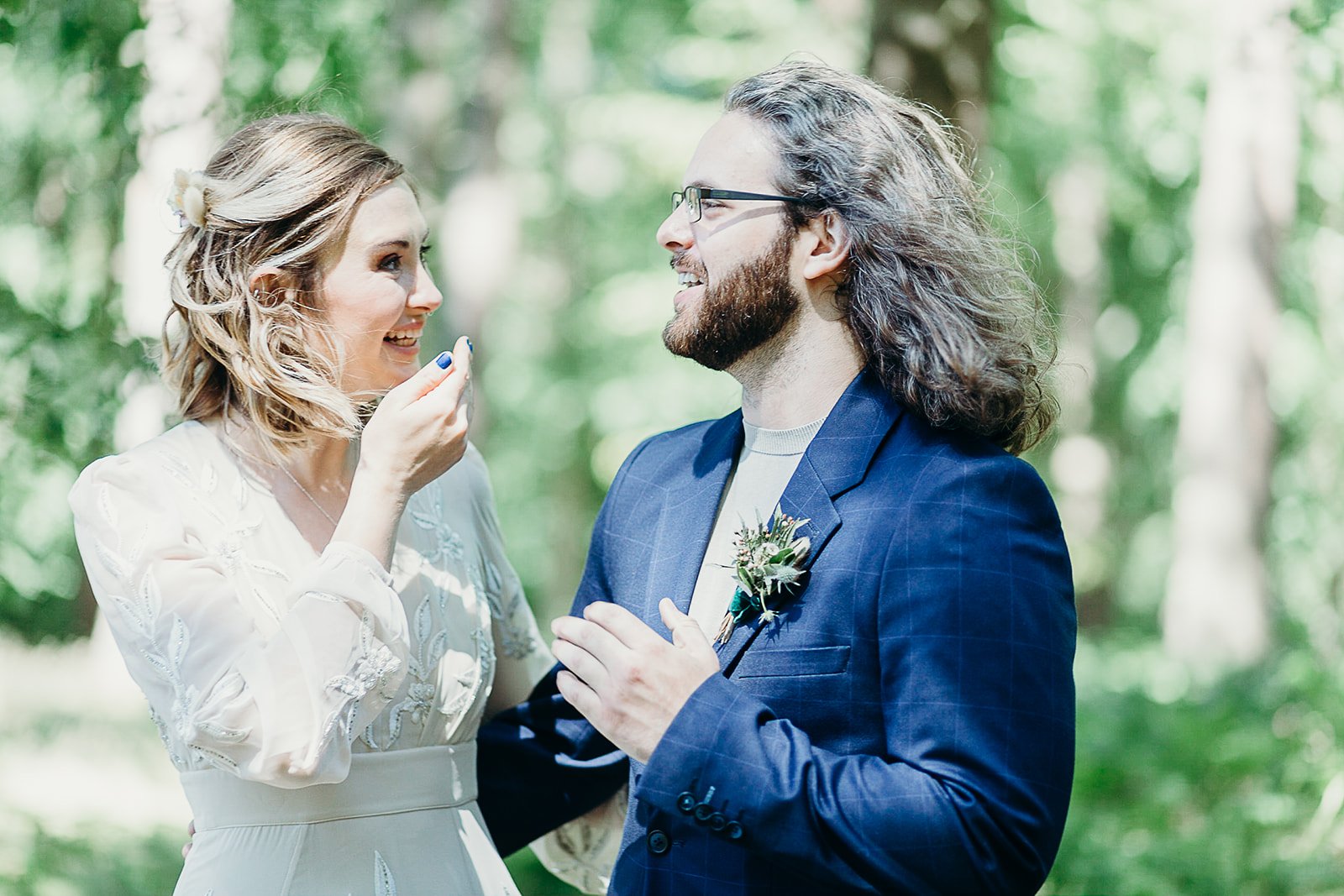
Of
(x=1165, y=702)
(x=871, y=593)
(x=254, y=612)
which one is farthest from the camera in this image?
(x=1165, y=702)

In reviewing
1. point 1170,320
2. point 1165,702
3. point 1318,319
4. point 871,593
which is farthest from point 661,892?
point 1170,320

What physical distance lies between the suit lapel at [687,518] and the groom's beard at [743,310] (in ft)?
0.83

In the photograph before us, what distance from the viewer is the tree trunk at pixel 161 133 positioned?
5027 mm

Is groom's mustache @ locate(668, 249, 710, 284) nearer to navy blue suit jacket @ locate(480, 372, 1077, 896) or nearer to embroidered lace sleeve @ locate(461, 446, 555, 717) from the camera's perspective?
navy blue suit jacket @ locate(480, 372, 1077, 896)

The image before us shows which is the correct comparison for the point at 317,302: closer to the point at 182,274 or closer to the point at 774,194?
the point at 182,274

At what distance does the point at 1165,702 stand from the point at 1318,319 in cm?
659

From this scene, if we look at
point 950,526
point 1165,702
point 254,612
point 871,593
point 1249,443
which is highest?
point 950,526

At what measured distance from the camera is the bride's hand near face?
110 inches

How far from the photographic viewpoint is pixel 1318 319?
544 inches

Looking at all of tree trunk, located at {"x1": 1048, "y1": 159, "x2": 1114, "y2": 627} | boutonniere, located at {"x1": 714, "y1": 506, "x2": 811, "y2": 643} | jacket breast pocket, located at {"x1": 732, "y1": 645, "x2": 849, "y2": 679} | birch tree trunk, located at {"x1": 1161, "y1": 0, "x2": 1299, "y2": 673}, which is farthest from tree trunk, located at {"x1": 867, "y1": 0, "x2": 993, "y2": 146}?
tree trunk, located at {"x1": 1048, "y1": 159, "x2": 1114, "y2": 627}

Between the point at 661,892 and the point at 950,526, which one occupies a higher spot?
the point at 950,526

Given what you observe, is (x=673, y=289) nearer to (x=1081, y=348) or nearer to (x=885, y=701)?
(x=1081, y=348)

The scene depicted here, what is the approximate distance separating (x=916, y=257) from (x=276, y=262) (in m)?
1.47

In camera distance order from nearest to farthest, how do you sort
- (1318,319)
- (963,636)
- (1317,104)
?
(963,636), (1317,104), (1318,319)
